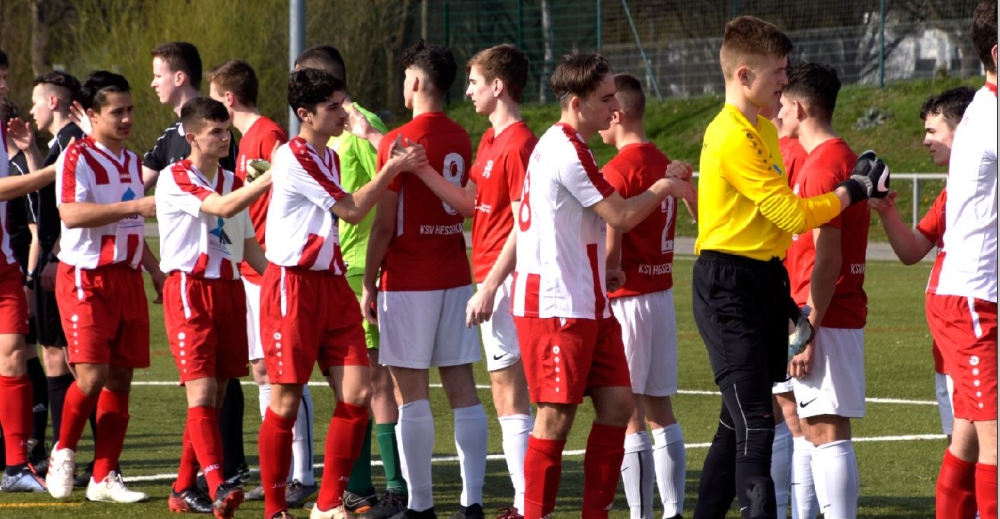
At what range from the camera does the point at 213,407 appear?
6863 mm

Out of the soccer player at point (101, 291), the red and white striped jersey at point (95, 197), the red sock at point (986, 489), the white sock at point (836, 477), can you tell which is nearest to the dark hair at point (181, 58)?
the soccer player at point (101, 291)

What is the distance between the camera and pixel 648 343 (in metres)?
6.48

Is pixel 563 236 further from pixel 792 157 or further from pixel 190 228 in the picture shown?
pixel 190 228

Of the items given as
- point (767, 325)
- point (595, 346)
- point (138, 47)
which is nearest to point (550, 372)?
point (595, 346)

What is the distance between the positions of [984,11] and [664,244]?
211 cm

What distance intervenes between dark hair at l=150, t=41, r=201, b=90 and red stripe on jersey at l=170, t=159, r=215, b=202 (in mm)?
Result: 1220

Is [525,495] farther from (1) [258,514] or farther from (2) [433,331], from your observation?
(1) [258,514]

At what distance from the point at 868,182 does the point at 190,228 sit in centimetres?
339

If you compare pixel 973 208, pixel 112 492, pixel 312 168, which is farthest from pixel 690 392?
pixel 973 208

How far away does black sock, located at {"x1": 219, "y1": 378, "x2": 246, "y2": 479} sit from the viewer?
302 inches

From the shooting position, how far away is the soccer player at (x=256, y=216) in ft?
24.4

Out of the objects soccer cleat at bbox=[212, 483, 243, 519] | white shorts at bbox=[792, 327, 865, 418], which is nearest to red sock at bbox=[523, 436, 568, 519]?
white shorts at bbox=[792, 327, 865, 418]

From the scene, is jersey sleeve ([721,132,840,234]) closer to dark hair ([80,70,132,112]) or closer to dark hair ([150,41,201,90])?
dark hair ([80,70,132,112])

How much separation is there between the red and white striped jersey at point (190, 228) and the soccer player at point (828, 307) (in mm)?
2880
